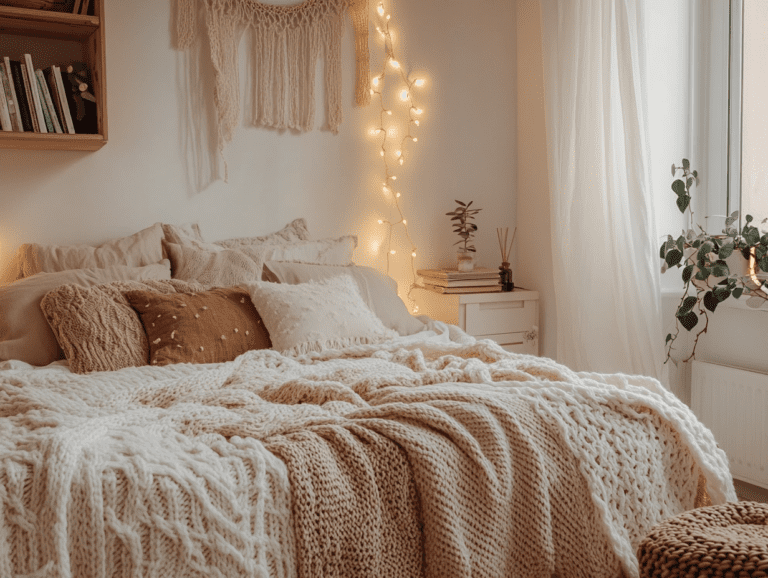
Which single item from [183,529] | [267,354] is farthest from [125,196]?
[183,529]

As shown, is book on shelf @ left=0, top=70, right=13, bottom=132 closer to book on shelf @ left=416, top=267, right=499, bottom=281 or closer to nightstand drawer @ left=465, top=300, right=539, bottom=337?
book on shelf @ left=416, top=267, right=499, bottom=281

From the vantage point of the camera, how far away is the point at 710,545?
113cm

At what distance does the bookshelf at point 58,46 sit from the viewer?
243 centimetres

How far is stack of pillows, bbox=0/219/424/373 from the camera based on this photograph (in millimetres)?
2064

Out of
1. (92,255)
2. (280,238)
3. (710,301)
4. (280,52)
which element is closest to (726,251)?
(710,301)

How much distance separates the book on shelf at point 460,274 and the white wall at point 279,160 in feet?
Answer: 0.53

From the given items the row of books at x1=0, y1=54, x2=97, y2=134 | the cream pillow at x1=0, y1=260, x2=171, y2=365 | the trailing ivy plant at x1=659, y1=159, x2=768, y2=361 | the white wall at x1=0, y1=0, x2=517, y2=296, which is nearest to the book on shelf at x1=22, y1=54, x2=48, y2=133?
the row of books at x1=0, y1=54, x2=97, y2=134

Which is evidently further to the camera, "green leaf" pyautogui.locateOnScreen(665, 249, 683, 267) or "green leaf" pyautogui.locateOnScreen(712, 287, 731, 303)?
"green leaf" pyautogui.locateOnScreen(665, 249, 683, 267)

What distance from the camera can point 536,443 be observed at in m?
1.41

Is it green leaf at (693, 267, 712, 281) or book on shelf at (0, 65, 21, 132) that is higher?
book on shelf at (0, 65, 21, 132)

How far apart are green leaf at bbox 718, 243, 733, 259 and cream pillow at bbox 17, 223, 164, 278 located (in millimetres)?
2018

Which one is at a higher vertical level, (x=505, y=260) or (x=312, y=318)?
(x=505, y=260)

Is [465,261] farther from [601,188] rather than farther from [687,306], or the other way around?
[687,306]

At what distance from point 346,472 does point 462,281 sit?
1970 millimetres
